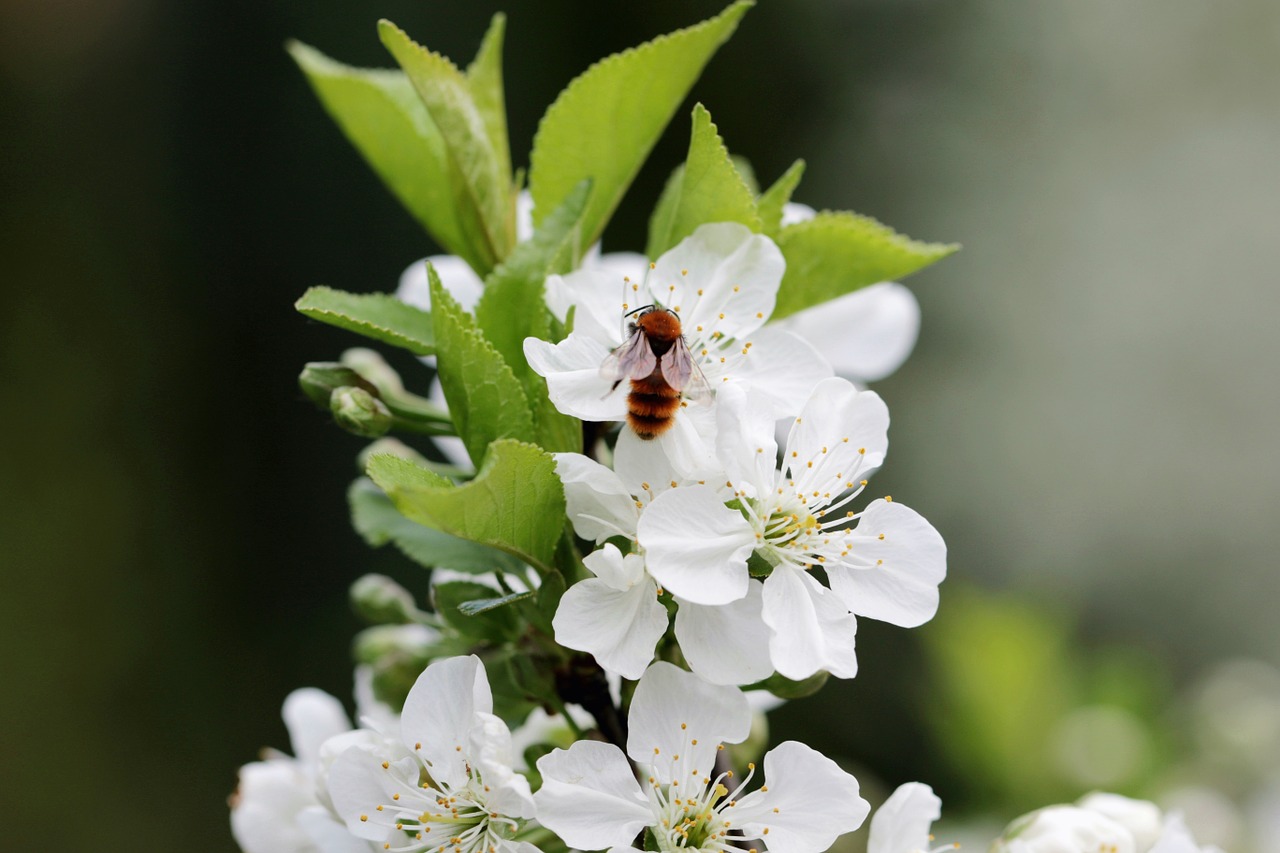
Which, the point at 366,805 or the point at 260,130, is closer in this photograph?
the point at 366,805

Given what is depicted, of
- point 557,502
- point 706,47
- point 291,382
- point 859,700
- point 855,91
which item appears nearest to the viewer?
point 557,502

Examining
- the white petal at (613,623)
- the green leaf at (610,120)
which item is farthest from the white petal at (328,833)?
the green leaf at (610,120)

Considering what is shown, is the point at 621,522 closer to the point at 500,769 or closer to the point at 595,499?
the point at 595,499

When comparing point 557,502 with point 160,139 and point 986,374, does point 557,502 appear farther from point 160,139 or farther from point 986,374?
point 986,374

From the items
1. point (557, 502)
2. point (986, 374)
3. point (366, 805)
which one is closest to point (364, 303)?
point (557, 502)

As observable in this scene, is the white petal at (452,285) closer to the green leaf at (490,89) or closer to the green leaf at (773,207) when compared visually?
the green leaf at (490,89)

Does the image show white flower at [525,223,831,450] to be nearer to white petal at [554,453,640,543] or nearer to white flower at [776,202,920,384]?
white petal at [554,453,640,543]

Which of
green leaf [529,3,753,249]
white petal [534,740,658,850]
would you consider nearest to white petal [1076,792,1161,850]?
white petal [534,740,658,850]
